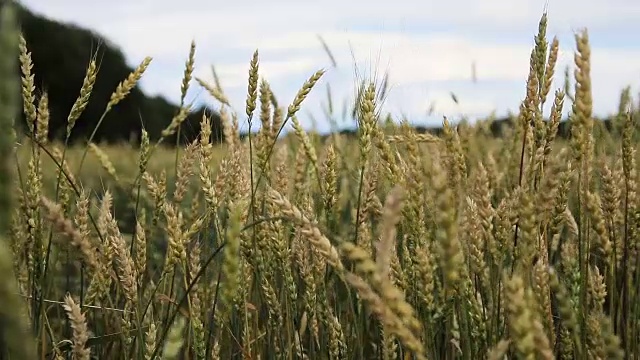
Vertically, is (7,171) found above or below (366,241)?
above

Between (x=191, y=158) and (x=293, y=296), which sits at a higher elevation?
(x=191, y=158)

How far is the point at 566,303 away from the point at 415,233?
1.45ft

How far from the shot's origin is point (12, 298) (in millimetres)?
598

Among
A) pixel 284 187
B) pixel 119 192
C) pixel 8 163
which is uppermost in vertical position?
pixel 8 163

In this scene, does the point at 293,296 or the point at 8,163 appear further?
the point at 293,296

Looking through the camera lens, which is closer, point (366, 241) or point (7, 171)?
point (7, 171)

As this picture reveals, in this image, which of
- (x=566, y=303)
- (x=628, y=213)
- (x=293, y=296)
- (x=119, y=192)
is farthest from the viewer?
(x=119, y=192)

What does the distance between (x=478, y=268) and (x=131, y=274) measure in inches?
25.6

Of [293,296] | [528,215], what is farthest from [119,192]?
[528,215]

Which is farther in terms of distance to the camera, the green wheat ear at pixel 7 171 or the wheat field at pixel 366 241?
the wheat field at pixel 366 241

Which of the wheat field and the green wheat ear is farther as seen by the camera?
the wheat field

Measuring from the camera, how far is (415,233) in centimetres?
162

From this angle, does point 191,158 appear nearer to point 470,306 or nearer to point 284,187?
point 284,187

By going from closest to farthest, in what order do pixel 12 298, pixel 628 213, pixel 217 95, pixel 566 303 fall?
pixel 12 298 < pixel 566 303 < pixel 628 213 < pixel 217 95
